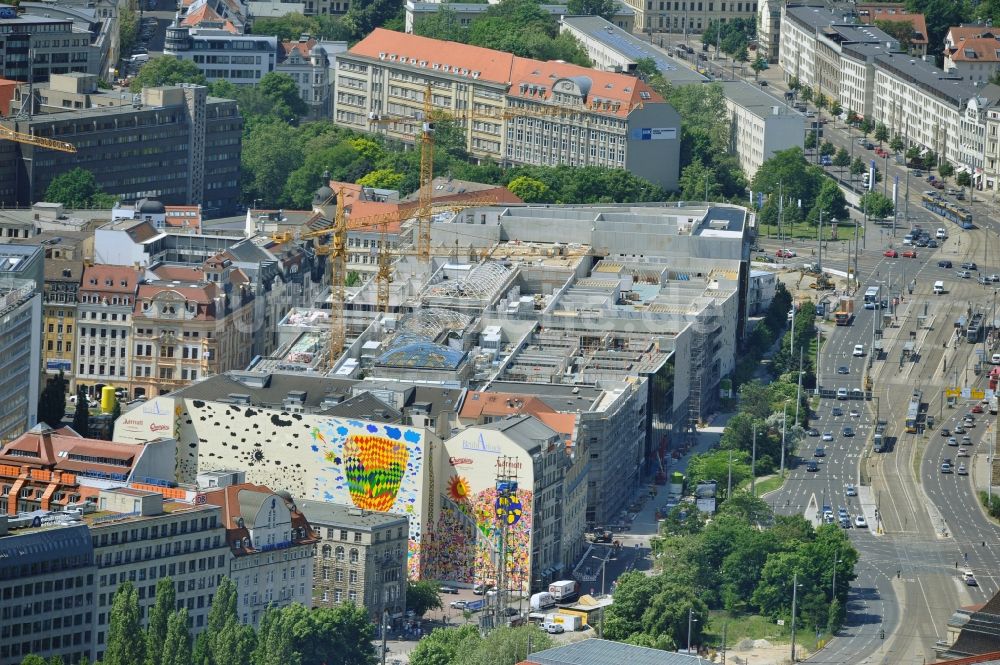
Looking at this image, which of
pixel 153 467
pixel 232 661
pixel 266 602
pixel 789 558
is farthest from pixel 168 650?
pixel 789 558

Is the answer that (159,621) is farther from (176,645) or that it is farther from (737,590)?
(737,590)

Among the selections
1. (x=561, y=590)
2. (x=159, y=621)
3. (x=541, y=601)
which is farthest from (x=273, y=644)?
(x=561, y=590)

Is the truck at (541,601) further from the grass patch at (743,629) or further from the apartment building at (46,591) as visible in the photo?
Answer: the apartment building at (46,591)

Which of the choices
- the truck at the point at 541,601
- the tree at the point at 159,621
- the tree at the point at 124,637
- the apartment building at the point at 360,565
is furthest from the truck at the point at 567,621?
the tree at the point at 124,637

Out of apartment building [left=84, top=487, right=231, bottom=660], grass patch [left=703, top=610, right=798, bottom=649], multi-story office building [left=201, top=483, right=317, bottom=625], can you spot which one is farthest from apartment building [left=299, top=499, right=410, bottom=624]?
grass patch [left=703, top=610, right=798, bottom=649]

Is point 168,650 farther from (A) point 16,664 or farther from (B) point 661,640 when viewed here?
(B) point 661,640

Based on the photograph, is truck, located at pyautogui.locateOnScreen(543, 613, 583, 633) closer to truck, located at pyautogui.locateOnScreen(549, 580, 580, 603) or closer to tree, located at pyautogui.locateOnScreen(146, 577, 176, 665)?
truck, located at pyautogui.locateOnScreen(549, 580, 580, 603)
